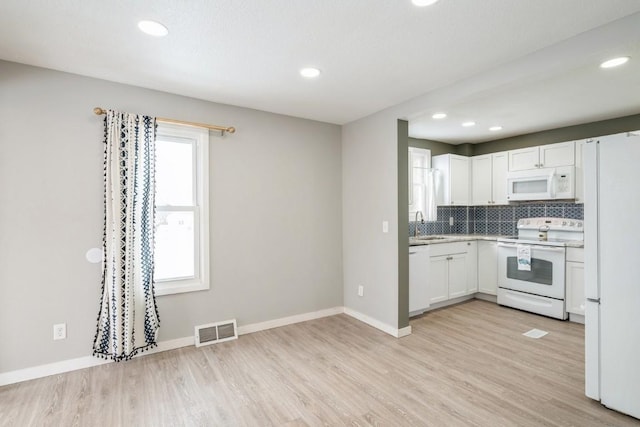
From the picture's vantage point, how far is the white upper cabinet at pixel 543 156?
164 inches

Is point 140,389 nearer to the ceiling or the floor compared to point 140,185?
nearer to the floor

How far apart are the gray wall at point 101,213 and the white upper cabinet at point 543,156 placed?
8.53 feet

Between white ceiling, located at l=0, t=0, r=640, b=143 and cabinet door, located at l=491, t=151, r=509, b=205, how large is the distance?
151cm

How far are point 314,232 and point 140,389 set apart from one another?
91.7 inches

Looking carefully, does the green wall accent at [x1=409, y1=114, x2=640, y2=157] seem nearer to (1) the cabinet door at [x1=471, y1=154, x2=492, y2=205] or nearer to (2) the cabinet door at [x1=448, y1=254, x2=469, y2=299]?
(1) the cabinet door at [x1=471, y1=154, x2=492, y2=205]

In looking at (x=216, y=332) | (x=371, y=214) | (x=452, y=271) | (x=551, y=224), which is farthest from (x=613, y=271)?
(x=216, y=332)

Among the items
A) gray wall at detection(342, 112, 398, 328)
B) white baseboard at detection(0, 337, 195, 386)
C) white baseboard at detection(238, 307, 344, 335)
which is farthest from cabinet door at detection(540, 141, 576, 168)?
white baseboard at detection(0, 337, 195, 386)

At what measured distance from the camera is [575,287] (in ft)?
12.5

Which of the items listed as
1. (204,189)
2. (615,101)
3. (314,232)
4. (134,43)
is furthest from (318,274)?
(615,101)

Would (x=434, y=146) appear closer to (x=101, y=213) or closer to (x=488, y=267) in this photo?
(x=488, y=267)

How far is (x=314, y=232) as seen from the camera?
159 inches

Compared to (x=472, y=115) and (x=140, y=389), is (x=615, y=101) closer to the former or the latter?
(x=472, y=115)

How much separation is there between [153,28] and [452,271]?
4291mm

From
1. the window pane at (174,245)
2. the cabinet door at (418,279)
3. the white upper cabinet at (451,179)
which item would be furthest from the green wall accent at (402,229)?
the window pane at (174,245)
